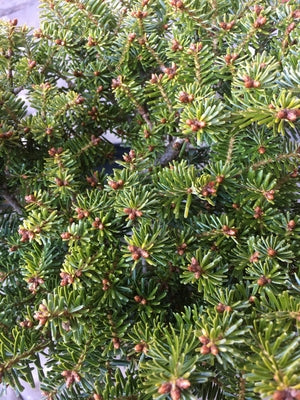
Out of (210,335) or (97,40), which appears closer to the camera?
(210,335)

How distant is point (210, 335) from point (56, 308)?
0.14 metres

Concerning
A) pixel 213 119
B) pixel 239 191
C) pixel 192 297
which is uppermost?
pixel 213 119

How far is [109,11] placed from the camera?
575 millimetres

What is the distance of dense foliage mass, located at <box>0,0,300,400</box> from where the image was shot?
354 mm

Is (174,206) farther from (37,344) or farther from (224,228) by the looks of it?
(37,344)

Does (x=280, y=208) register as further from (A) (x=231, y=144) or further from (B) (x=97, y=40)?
(B) (x=97, y=40)

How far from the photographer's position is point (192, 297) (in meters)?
0.48

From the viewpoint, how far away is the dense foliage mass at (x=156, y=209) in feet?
1.16

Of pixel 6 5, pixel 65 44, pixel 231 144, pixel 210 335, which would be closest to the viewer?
pixel 210 335

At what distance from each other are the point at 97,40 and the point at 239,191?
0.93 feet

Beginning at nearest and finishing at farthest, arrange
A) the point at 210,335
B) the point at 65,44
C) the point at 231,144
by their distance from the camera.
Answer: the point at 210,335
the point at 231,144
the point at 65,44

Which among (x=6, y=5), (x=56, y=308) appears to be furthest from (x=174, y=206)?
(x=6, y=5)

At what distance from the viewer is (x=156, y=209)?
44cm

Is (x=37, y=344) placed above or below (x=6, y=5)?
below
